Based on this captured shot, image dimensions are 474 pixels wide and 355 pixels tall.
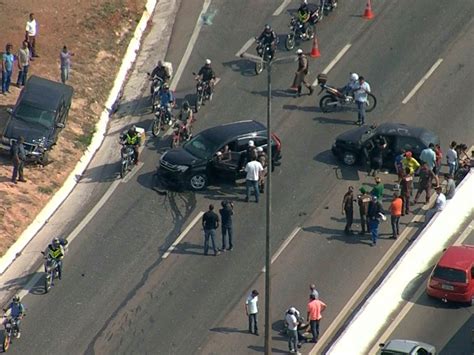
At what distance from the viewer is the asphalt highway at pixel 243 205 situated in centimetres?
4138

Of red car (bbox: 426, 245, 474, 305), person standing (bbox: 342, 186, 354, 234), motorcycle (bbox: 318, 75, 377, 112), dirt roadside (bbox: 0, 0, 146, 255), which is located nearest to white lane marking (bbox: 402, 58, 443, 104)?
motorcycle (bbox: 318, 75, 377, 112)

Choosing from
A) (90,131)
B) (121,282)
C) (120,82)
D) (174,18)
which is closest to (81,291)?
(121,282)

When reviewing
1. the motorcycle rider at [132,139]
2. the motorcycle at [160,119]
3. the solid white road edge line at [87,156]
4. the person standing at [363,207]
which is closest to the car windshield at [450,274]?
Result: the person standing at [363,207]

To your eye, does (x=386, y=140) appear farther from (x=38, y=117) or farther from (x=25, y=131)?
Answer: (x=25, y=131)

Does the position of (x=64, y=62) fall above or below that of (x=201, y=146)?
above

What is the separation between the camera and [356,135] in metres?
47.6

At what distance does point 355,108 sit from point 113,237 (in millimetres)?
10485

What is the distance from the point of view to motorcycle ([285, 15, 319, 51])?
53.4m

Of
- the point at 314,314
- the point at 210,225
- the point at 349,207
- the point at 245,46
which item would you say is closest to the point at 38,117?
the point at 210,225

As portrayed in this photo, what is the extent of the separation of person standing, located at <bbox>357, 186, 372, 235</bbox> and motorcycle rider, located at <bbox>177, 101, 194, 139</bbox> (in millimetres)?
6995

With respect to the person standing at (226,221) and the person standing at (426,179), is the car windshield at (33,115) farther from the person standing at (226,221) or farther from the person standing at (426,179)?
the person standing at (426,179)

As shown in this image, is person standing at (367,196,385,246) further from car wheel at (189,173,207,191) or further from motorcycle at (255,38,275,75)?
motorcycle at (255,38,275,75)

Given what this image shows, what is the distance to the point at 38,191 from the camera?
155 ft

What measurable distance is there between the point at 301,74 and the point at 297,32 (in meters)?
3.37
